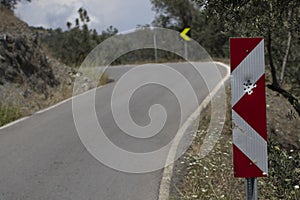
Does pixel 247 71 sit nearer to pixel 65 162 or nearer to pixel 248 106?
pixel 248 106

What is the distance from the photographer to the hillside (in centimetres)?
1322

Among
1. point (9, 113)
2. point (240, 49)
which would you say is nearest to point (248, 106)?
point (240, 49)

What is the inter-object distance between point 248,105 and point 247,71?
0.26m

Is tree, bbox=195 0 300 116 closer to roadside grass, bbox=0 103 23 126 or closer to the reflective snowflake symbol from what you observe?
the reflective snowflake symbol

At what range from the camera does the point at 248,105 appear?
11.2 feet

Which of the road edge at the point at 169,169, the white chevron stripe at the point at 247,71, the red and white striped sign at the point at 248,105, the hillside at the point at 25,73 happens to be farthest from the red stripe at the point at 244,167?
the hillside at the point at 25,73

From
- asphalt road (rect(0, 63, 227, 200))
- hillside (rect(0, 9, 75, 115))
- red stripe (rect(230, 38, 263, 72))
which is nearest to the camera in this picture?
red stripe (rect(230, 38, 263, 72))

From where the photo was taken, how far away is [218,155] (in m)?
6.81

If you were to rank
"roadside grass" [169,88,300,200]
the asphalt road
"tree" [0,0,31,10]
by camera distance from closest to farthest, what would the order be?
"roadside grass" [169,88,300,200] < the asphalt road < "tree" [0,0,31,10]

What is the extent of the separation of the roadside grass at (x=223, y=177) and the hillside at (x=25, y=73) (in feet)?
22.7

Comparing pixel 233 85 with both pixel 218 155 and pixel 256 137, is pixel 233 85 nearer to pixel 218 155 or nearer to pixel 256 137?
pixel 256 137

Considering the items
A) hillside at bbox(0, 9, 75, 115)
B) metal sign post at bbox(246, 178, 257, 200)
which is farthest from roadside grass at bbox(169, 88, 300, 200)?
hillside at bbox(0, 9, 75, 115)

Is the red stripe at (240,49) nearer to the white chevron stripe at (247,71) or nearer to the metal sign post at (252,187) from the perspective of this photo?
the white chevron stripe at (247,71)

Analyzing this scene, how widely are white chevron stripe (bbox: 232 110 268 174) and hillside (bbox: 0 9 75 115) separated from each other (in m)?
9.46
